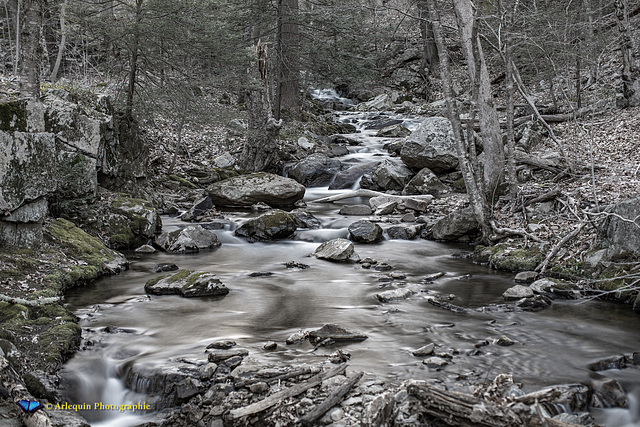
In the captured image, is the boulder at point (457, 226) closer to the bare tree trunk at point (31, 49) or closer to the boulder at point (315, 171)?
the boulder at point (315, 171)

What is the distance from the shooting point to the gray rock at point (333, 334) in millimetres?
5148

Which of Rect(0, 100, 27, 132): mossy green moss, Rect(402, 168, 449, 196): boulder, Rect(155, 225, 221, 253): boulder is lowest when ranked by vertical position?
Rect(155, 225, 221, 253): boulder

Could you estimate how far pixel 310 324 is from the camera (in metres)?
5.76

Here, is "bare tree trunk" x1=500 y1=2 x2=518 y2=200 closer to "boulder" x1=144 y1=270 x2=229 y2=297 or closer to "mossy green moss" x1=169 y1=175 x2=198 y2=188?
"boulder" x1=144 y1=270 x2=229 y2=297

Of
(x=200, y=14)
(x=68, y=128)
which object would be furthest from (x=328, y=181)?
(x=68, y=128)

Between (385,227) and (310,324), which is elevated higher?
(385,227)

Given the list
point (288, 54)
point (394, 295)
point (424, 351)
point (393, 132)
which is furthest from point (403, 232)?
point (288, 54)

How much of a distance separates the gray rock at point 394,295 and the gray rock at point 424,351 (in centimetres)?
178

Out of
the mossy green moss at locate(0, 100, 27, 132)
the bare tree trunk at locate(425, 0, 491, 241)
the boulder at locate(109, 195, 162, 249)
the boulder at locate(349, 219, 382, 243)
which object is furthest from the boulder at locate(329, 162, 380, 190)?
the mossy green moss at locate(0, 100, 27, 132)

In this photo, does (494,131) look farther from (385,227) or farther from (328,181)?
(328,181)

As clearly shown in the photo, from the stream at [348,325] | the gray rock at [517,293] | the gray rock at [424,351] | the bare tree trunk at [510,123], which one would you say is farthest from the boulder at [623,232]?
the gray rock at [424,351]

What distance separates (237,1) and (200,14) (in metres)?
4.57

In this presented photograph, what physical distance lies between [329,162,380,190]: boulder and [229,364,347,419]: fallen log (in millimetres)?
10905

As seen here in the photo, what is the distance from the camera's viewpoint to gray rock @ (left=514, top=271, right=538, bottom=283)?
23.9 feet
